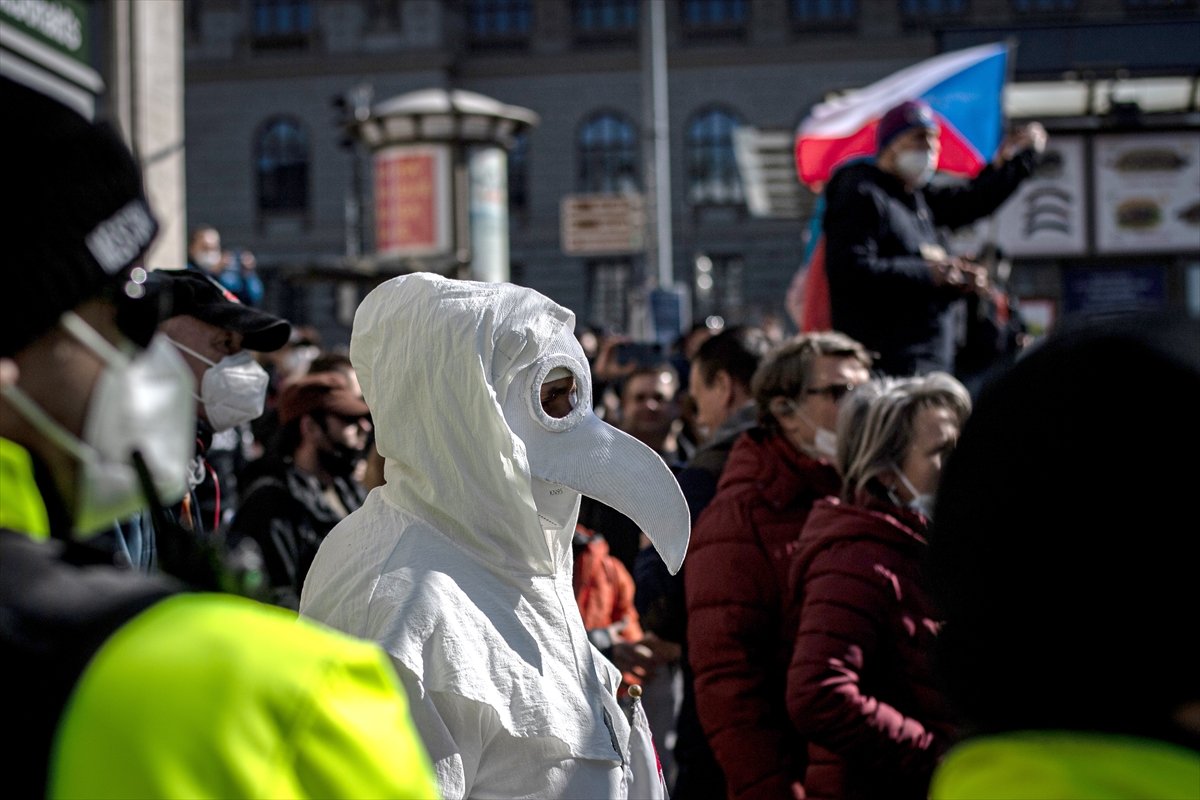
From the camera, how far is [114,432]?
4.16 ft

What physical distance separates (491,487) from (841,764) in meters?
1.39

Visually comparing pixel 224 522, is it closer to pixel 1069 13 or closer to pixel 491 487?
pixel 491 487

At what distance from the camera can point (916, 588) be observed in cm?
342

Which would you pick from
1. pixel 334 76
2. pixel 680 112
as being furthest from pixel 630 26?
pixel 334 76

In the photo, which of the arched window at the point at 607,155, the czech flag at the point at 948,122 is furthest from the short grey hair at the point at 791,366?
the arched window at the point at 607,155

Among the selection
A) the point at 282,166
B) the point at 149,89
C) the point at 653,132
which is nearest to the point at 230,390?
the point at 149,89

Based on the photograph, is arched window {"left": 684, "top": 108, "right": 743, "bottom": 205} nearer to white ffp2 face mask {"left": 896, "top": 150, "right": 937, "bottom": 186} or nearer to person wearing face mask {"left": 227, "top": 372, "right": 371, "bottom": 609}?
white ffp2 face mask {"left": 896, "top": 150, "right": 937, "bottom": 186}

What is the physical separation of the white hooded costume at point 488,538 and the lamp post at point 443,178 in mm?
16569

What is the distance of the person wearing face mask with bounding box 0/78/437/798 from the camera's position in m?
1.10

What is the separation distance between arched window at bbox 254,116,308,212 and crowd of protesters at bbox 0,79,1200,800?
35.7 metres

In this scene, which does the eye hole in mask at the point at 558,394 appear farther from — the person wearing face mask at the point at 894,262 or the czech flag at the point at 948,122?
the czech flag at the point at 948,122

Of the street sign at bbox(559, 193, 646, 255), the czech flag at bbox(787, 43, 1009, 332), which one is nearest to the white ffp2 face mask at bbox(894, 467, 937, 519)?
the czech flag at bbox(787, 43, 1009, 332)

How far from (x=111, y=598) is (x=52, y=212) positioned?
303 millimetres

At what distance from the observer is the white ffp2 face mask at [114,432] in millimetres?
1262
